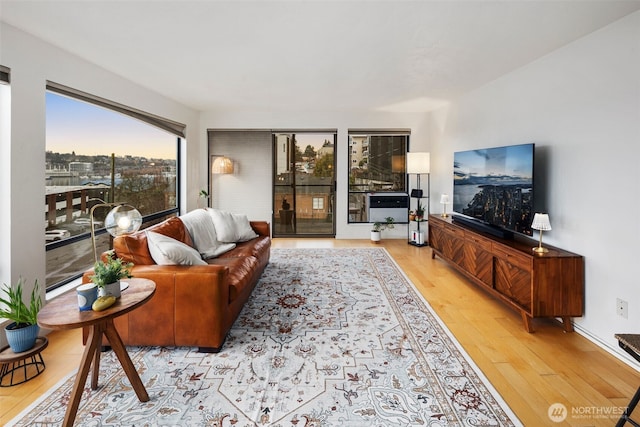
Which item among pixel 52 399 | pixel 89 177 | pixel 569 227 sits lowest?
pixel 52 399

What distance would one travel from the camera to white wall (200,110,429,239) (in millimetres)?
6488

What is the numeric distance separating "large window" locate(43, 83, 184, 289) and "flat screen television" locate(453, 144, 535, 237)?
435 cm

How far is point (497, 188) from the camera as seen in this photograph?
368 centimetres

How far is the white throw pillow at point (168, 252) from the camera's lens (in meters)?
2.62

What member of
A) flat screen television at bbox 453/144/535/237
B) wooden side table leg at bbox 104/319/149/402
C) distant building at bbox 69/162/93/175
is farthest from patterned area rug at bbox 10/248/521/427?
distant building at bbox 69/162/93/175

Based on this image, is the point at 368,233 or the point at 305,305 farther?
the point at 368,233

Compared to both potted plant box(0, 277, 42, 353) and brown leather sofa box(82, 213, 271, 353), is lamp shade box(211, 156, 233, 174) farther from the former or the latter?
potted plant box(0, 277, 42, 353)

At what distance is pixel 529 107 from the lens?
3.49 metres

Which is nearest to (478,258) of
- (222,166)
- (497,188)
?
(497,188)

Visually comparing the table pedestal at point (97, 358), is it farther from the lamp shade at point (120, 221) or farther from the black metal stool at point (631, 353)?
the black metal stool at point (631, 353)

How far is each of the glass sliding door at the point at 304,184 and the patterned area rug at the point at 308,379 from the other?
3.62 meters

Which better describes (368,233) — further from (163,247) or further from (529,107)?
(163,247)

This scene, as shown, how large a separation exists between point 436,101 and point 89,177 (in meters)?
5.00

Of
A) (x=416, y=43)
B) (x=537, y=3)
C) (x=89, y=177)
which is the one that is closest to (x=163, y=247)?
(x=89, y=177)
